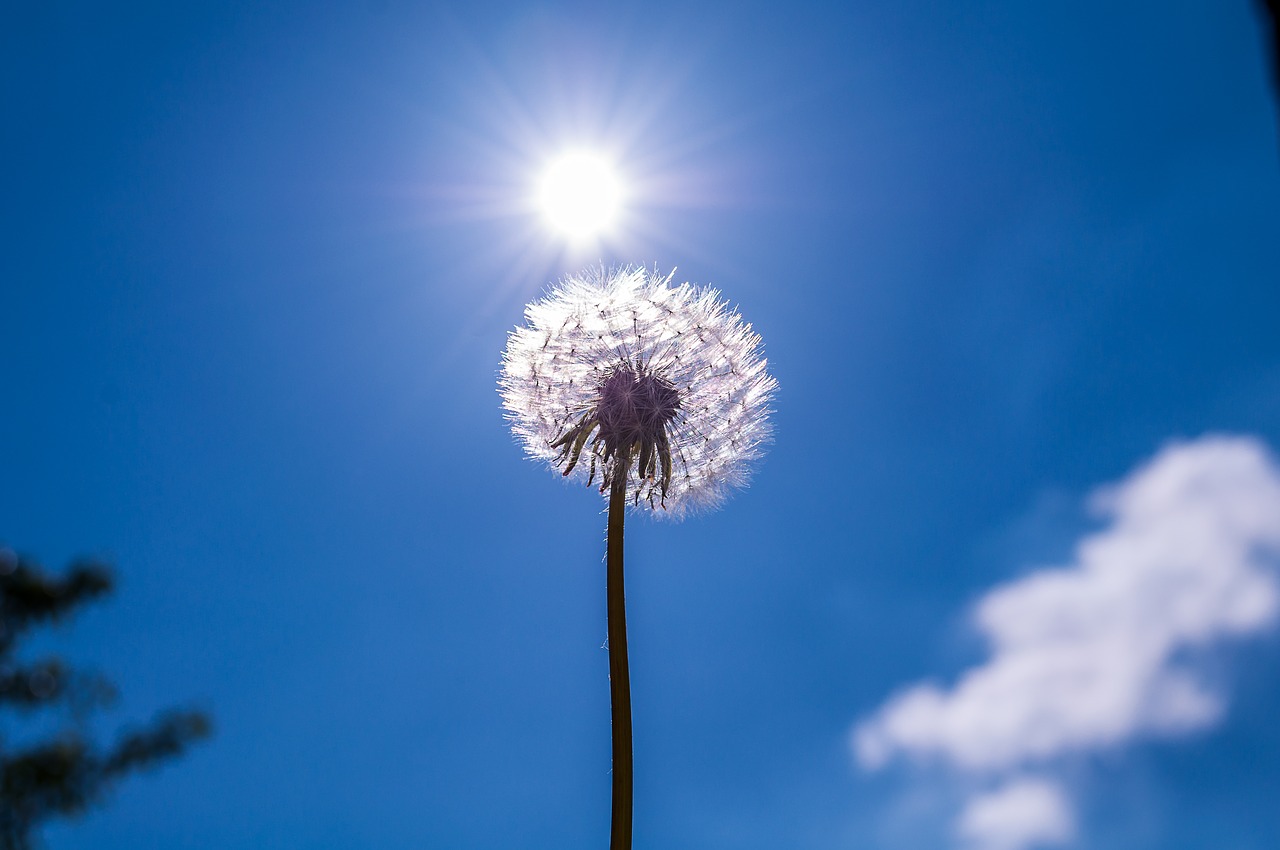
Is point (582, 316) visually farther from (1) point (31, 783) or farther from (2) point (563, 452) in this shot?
(1) point (31, 783)

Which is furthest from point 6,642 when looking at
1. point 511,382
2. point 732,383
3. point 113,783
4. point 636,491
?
point 732,383

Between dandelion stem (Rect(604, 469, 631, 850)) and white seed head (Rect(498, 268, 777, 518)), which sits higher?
white seed head (Rect(498, 268, 777, 518))

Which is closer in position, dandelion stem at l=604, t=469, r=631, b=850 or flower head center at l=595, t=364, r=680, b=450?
dandelion stem at l=604, t=469, r=631, b=850

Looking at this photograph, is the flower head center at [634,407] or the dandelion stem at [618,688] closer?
the dandelion stem at [618,688]

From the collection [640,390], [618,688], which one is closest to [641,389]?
[640,390]
